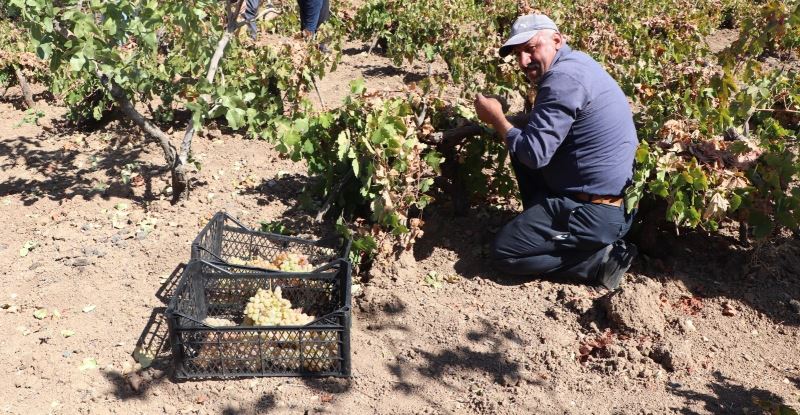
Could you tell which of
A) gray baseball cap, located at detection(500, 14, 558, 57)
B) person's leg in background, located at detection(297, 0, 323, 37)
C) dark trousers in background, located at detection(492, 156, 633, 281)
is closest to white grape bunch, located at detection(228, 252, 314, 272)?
dark trousers in background, located at detection(492, 156, 633, 281)

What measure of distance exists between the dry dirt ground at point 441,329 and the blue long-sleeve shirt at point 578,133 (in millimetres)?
578

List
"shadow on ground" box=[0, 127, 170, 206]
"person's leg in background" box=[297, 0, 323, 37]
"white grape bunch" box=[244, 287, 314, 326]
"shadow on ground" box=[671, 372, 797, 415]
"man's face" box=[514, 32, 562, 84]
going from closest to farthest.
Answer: "shadow on ground" box=[671, 372, 797, 415]
"white grape bunch" box=[244, 287, 314, 326]
"man's face" box=[514, 32, 562, 84]
"shadow on ground" box=[0, 127, 170, 206]
"person's leg in background" box=[297, 0, 323, 37]

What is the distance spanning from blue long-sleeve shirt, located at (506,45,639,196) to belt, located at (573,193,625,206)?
0.11ft

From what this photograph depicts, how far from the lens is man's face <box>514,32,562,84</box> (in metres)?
3.31

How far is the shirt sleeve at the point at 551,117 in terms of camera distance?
319 centimetres

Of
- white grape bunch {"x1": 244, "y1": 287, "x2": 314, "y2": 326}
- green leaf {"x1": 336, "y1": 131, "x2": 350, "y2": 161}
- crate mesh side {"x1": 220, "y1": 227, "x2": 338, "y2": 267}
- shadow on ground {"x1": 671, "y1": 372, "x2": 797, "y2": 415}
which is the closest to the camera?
shadow on ground {"x1": 671, "y1": 372, "x2": 797, "y2": 415}

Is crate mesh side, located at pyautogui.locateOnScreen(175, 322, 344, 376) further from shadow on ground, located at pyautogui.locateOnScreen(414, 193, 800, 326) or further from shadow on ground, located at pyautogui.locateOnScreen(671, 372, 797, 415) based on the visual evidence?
shadow on ground, located at pyautogui.locateOnScreen(671, 372, 797, 415)

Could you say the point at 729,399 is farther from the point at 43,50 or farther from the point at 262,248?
the point at 43,50

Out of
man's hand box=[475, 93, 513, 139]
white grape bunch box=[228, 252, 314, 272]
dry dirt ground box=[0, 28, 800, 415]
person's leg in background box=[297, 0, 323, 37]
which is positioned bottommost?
dry dirt ground box=[0, 28, 800, 415]

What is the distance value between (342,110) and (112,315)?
5.11 feet

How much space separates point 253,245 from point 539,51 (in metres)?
1.83

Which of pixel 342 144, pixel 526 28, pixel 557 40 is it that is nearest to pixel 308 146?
pixel 342 144

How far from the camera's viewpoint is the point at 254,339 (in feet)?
9.59

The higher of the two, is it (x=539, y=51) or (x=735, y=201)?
(x=539, y=51)
